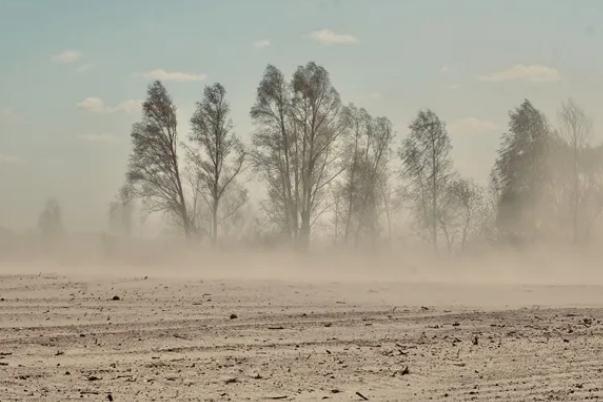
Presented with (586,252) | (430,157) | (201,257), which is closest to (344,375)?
(201,257)

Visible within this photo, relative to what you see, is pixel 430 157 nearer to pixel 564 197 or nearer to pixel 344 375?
pixel 564 197

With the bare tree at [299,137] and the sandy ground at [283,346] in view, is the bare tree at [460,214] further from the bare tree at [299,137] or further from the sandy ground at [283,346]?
the sandy ground at [283,346]

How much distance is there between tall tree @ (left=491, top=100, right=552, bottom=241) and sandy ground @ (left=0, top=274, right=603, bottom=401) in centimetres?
2291

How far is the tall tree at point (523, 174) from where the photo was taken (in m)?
41.0

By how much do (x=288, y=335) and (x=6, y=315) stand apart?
18.2 ft

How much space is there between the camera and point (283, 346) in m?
11.0

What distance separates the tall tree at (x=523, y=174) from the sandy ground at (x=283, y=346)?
75.2 feet

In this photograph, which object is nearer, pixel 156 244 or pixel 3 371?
pixel 3 371

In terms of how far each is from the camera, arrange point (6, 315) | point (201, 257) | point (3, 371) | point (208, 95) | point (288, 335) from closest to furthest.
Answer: point (3, 371)
point (288, 335)
point (6, 315)
point (201, 257)
point (208, 95)

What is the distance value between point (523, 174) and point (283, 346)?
110 ft

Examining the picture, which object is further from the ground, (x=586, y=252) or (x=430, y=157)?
(x=430, y=157)

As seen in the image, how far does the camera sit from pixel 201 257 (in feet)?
117

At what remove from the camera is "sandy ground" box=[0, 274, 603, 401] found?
8312mm

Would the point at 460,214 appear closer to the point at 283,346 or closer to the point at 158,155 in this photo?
the point at 158,155
